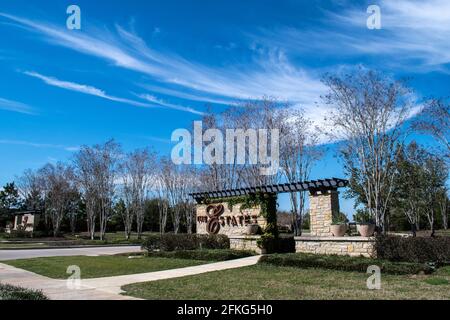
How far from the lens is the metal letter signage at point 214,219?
20078 mm

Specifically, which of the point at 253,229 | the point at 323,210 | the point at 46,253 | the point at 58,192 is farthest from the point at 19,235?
the point at 323,210

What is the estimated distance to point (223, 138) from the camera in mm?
29156

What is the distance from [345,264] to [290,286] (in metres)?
3.22

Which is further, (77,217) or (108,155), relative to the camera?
(77,217)

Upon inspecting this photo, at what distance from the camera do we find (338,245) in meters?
14.0

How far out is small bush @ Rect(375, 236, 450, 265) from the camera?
37.3 ft

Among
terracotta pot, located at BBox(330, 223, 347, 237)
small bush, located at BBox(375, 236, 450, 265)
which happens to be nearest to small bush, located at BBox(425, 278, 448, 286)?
small bush, located at BBox(375, 236, 450, 265)

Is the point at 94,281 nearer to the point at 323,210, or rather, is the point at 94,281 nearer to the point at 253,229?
the point at 253,229

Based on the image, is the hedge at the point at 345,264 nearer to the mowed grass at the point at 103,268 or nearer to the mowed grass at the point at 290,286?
the mowed grass at the point at 290,286

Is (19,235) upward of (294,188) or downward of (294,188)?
downward
